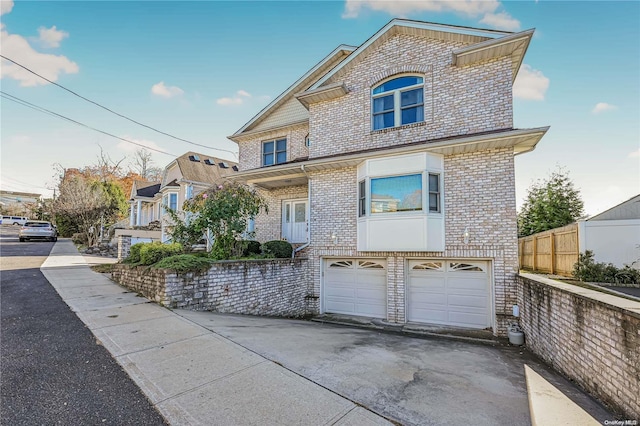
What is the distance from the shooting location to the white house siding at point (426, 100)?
Result: 876 cm

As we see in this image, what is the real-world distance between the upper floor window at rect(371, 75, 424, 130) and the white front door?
4.81 m

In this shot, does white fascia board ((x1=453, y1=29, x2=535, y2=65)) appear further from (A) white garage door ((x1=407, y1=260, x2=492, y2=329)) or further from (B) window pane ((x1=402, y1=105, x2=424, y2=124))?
(A) white garage door ((x1=407, y1=260, x2=492, y2=329))

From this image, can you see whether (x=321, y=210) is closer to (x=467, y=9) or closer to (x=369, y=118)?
(x=369, y=118)

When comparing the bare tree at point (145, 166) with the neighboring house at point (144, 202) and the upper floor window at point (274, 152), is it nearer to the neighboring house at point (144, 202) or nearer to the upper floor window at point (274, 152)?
the neighboring house at point (144, 202)

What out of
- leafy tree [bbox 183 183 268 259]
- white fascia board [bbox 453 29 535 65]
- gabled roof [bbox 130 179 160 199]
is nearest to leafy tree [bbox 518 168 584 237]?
white fascia board [bbox 453 29 535 65]

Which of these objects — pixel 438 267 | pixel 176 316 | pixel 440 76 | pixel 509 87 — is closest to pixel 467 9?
pixel 440 76

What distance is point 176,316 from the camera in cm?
656

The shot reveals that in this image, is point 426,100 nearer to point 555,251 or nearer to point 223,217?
point 555,251

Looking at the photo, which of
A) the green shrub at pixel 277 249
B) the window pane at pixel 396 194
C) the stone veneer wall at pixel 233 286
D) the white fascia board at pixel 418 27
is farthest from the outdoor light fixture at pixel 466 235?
the green shrub at pixel 277 249

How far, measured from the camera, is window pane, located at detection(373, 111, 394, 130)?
10.2m

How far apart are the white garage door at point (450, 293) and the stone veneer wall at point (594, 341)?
6.97 feet

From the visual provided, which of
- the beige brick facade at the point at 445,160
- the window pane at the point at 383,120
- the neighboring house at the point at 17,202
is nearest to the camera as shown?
the beige brick facade at the point at 445,160

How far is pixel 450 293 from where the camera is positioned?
8.97 metres

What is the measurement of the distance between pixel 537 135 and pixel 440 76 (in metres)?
3.49
